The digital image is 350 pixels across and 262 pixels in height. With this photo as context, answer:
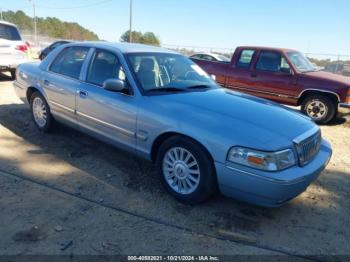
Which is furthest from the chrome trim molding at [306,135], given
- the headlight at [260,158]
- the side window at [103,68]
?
the side window at [103,68]

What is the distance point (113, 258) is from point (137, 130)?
5.30 feet

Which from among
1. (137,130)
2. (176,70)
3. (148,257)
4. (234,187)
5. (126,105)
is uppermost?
(176,70)

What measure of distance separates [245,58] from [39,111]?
568 cm

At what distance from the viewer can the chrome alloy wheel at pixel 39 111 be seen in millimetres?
5863

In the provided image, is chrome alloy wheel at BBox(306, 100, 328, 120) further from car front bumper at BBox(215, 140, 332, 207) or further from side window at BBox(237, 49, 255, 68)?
car front bumper at BBox(215, 140, 332, 207)

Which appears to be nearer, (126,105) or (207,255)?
(207,255)

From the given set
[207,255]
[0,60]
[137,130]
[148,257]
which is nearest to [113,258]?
[148,257]

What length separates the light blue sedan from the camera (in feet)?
11.0

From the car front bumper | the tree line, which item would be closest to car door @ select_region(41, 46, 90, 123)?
the car front bumper

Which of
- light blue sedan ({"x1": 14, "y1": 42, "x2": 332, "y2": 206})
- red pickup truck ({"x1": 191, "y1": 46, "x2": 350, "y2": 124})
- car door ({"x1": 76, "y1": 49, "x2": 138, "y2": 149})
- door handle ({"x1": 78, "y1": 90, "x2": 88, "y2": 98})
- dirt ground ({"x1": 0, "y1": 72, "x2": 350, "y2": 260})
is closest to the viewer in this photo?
dirt ground ({"x1": 0, "y1": 72, "x2": 350, "y2": 260})

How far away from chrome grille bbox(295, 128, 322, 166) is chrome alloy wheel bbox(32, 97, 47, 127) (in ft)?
13.3

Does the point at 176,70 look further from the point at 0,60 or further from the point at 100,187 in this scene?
the point at 0,60

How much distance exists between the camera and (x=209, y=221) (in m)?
3.62

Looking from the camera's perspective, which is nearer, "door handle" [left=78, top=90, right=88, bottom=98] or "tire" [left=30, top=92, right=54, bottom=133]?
"door handle" [left=78, top=90, right=88, bottom=98]
